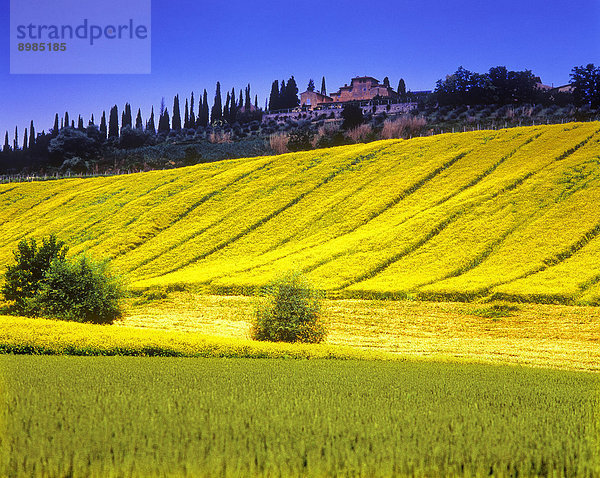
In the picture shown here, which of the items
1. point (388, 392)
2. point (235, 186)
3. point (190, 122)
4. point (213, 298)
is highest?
point (190, 122)

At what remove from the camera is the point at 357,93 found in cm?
14775

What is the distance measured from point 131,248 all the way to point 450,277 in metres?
28.2

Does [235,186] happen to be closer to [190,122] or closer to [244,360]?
[244,360]

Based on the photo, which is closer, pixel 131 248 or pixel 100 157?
pixel 131 248

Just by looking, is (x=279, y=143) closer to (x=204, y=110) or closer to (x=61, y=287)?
(x=204, y=110)

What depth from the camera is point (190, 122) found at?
128875 mm

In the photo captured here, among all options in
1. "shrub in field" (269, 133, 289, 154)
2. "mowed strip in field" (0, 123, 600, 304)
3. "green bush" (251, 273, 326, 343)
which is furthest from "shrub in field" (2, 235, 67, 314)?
"shrub in field" (269, 133, 289, 154)

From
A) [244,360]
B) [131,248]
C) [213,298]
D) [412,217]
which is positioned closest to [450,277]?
[412,217]

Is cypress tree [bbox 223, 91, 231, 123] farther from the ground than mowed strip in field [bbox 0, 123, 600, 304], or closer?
farther from the ground

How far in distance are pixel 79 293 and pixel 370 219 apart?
80.0ft

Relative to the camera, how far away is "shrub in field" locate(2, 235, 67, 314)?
98.6 feet

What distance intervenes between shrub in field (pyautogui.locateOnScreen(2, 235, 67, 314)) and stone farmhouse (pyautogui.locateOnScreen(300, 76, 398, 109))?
11653 cm

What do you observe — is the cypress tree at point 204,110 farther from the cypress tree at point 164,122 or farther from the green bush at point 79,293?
the green bush at point 79,293

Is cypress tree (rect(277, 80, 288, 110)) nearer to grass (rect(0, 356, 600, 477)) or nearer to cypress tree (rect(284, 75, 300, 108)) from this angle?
cypress tree (rect(284, 75, 300, 108))
